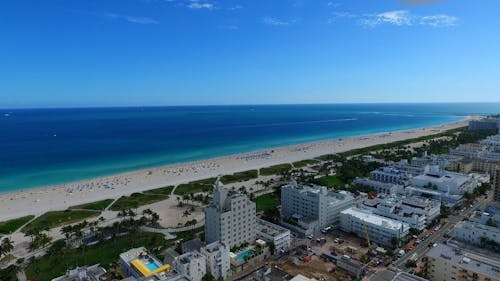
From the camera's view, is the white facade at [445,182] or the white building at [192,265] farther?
the white facade at [445,182]

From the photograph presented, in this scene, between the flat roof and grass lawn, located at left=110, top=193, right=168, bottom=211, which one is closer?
the flat roof

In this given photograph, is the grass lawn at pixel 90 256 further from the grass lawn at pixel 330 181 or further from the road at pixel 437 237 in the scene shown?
the grass lawn at pixel 330 181

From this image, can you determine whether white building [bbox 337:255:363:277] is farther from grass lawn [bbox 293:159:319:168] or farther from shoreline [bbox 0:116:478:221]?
grass lawn [bbox 293:159:319:168]

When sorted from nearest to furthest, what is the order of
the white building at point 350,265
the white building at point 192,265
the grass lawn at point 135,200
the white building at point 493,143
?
the white building at point 192,265
the white building at point 350,265
the grass lawn at point 135,200
the white building at point 493,143

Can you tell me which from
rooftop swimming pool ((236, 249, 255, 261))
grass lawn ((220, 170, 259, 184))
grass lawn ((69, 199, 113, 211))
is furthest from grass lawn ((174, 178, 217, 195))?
rooftop swimming pool ((236, 249, 255, 261))

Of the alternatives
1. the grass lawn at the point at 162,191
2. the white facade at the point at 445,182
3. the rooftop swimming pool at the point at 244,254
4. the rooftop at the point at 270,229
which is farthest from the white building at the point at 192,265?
the white facade at the point at 445,182

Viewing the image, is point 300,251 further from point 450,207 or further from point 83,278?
point 450,207

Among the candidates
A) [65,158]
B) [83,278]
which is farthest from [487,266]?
[65,158]
